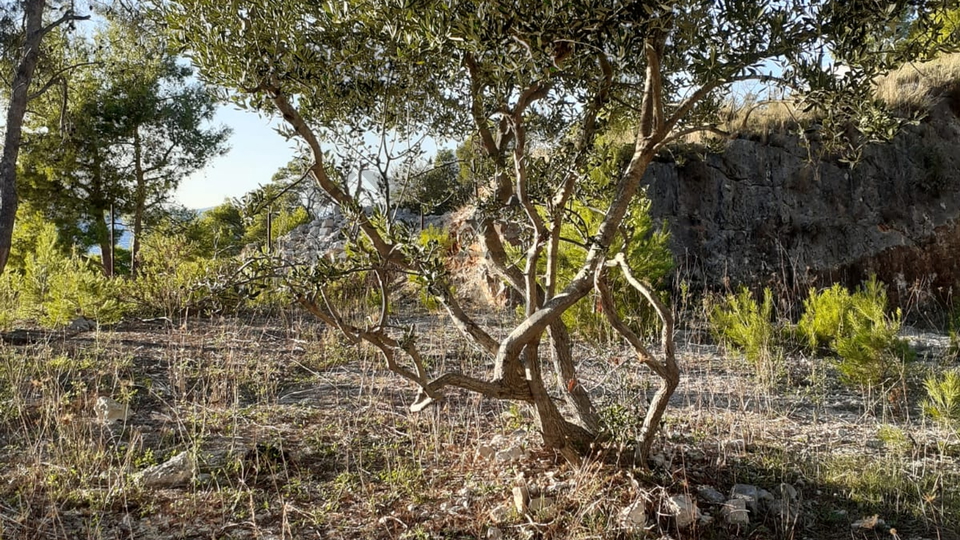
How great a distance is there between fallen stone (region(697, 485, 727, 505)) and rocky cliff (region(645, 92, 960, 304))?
573cm

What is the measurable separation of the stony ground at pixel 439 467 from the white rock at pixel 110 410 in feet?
0.06

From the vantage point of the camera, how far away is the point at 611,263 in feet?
9.07

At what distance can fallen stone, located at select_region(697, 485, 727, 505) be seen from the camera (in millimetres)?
2886

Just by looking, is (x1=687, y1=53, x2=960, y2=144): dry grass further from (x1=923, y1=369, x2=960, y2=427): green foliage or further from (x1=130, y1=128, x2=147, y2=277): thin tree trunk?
(x1=130, y1=128, x2=147, y2=277): thin tree trunk

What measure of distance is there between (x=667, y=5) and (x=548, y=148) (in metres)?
1.78

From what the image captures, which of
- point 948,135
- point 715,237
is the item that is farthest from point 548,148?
point 948,135

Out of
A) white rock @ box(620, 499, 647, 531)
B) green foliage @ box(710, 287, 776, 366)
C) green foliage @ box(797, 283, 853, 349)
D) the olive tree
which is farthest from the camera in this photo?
green foliage @ box(797, 283, 853, 349)

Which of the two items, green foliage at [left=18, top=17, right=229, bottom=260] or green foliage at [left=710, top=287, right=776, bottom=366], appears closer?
green foliage at [left=710, top=287, right=776, bottom=366]

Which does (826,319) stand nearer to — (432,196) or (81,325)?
(432,196)

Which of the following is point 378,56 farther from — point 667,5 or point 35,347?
point 35,347

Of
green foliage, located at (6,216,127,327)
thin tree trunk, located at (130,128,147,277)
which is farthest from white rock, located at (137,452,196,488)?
thin tree trunk, located at (130,128,147,277)

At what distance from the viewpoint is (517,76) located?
2135 mm

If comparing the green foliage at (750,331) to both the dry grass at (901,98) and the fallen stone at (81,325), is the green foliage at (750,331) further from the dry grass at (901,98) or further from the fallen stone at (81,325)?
the fallen stone at (81,325)

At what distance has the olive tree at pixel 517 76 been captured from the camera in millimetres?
2057
